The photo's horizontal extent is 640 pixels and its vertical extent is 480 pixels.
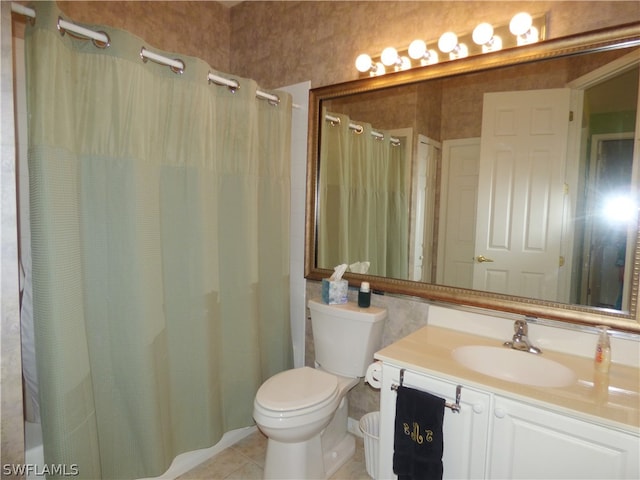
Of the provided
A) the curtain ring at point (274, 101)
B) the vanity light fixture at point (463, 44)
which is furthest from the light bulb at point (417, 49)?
the curtain ring at point (274, 101)

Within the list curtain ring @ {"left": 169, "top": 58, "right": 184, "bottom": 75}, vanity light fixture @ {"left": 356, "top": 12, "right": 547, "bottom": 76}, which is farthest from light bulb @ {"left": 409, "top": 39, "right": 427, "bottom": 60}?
curtain ring @ {"left": 169, "top": 58, "right": 184, "bottom": 75}

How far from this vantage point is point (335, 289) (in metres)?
2.07

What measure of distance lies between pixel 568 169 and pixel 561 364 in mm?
760

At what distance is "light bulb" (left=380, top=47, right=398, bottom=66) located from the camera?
1917mm

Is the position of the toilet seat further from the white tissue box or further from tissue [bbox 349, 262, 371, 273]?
tissue [bbox 349, 262, 371, 273]

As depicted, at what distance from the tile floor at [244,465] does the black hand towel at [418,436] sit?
1.86 feet

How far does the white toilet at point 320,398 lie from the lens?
165 cm

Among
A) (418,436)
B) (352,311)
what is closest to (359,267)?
(352,311)

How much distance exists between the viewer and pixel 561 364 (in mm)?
1440

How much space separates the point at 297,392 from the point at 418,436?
1.86ft

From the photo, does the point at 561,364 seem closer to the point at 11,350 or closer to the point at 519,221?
the point at 519,221

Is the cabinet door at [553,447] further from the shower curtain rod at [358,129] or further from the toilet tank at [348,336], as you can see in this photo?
the shower curtain rod at [358,129]

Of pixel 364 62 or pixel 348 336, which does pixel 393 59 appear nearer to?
pixel 364 62

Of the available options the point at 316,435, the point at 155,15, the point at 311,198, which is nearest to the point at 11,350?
the point at 316,435
